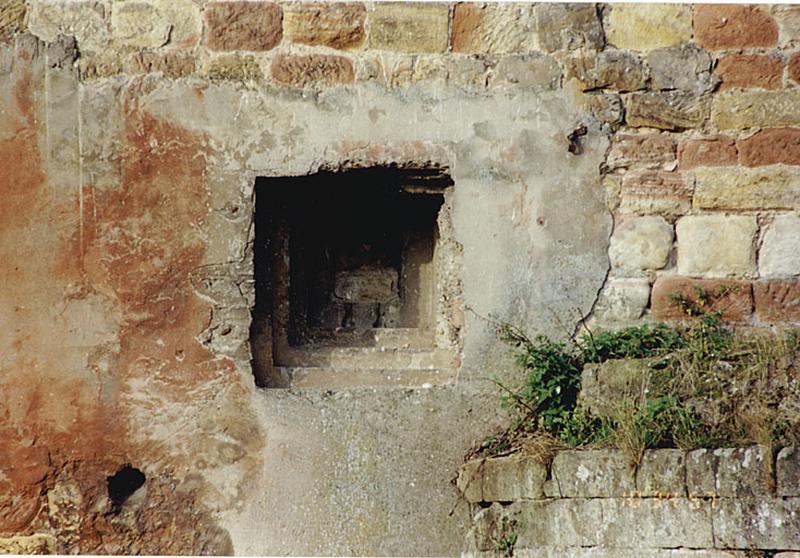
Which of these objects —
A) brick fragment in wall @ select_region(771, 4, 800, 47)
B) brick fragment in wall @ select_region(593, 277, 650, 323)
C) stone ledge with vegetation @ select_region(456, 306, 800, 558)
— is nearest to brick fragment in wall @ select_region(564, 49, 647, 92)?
brick fragment in wall @ select_region(771, 4, 800, 47)

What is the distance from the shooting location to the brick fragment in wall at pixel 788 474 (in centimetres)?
410

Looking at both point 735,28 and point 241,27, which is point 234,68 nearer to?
point 241,27

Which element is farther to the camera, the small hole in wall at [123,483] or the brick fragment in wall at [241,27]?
the brick fragment in wall at [241,27]

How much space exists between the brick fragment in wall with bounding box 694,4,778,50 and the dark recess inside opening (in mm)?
1240

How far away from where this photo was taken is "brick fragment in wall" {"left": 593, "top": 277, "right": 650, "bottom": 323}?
5152 millimetres

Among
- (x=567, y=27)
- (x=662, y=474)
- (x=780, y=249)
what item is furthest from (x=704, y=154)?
(x=662, y=474)

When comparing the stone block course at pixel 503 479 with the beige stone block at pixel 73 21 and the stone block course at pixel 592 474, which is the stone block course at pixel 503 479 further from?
the beige stone block at pixel 73 21

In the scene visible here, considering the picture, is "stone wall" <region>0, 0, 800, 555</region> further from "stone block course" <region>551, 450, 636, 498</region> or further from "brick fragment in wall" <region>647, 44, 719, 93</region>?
"stone block course" <region>551, 450, 636, 498</region>

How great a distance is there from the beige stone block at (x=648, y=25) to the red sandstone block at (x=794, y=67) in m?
0.44

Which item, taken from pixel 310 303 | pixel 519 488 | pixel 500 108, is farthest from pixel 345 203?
pixel 519 488

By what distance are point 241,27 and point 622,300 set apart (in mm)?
1944

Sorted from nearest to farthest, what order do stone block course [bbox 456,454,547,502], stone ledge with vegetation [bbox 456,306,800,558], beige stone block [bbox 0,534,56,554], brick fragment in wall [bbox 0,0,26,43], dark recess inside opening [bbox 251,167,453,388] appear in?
stone ledge with vegetation [bbox 456,306,800,558], stone block course [bbox 456,454,547,502], beige stone block [bbox 0,534,56,554], brick fragment in wall [bbox 0,0,26,43], dark recess inside opening [bbox 251,167,453,388]

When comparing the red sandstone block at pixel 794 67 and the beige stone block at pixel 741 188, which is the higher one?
the red sandstone block at pixel 794 67

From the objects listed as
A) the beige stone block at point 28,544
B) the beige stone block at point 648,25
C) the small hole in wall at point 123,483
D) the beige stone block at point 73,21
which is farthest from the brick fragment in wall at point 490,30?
the beige stone block at point 28,544
